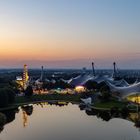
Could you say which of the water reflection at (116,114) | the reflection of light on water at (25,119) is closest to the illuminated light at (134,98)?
the water reflection at (116,114)

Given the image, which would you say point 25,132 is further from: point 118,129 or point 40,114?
point 40,114

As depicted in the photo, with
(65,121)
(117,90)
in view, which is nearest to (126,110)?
(65,121)

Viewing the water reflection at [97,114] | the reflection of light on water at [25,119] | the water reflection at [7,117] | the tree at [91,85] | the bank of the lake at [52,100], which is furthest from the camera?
the tree at [91,85]

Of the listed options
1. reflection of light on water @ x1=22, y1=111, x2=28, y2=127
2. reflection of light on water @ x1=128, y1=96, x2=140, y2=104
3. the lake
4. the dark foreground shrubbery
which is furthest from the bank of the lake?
reflection of light on water @ x1=22, y1=111, x2=28, y2=127

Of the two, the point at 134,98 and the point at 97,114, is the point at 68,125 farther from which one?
the point at 134,98

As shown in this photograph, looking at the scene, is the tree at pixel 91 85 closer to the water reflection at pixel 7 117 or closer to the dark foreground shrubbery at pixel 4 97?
the dark foreground shrubbery at pixel 4 97

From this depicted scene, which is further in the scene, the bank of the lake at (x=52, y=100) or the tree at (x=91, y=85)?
the tree at (x=91, y=85)

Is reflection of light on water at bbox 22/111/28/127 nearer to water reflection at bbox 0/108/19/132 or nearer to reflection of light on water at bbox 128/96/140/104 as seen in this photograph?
water reflection at bbox 0/108/19/132

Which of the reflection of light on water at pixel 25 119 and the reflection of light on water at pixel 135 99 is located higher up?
the reflection of light on water at pixel 135 99

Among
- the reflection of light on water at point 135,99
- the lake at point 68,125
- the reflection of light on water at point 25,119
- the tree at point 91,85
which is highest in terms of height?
the tree at point 91,85
